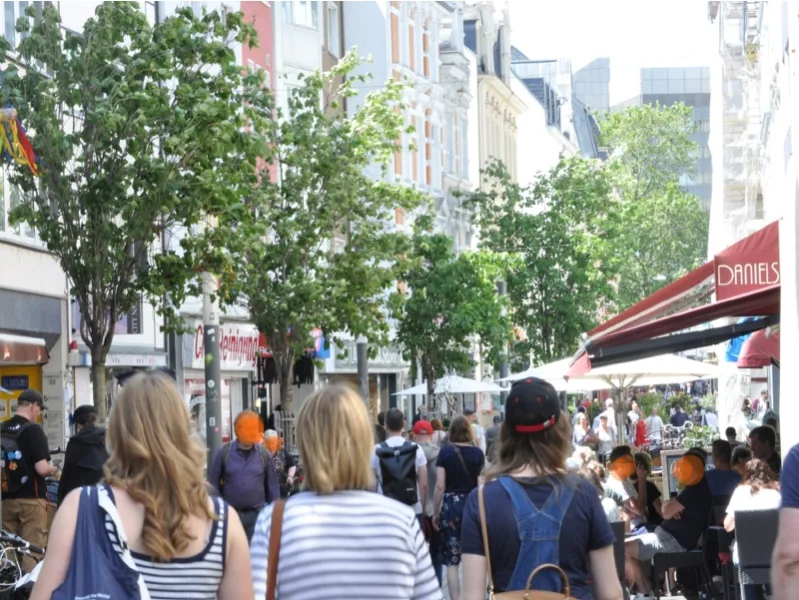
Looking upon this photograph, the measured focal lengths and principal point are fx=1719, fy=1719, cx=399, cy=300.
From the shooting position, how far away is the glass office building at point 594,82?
182000 millimetres

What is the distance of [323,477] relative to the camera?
5.02 metres

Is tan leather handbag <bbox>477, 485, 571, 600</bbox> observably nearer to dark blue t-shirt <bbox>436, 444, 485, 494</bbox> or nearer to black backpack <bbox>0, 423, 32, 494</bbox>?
dark blue t-shirt <bbox>436, 444, 485, 494</bbox>

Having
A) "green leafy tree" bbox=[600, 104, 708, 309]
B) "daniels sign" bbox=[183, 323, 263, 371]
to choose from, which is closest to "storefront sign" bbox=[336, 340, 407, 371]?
"daniels sign" bbox=[183, 323, 263, 371]

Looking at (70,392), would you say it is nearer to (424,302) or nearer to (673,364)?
(673,364)

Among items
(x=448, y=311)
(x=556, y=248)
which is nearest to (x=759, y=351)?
(x=448, y=311)

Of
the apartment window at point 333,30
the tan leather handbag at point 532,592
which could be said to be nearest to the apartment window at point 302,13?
the apartment window at point 333,30

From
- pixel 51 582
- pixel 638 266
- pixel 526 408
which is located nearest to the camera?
pixel 51 582

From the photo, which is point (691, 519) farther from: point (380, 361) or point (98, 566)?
point (380, 361)

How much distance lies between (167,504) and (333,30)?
154 ft

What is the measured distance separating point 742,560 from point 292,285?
737 inches

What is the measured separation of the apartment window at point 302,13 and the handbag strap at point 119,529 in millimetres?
39887

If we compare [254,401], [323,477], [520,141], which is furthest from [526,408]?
[520,141]

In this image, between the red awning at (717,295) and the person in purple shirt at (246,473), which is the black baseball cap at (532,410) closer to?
the red awning at (717,295)

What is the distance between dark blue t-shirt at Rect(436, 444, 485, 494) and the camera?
14836 millimetres
